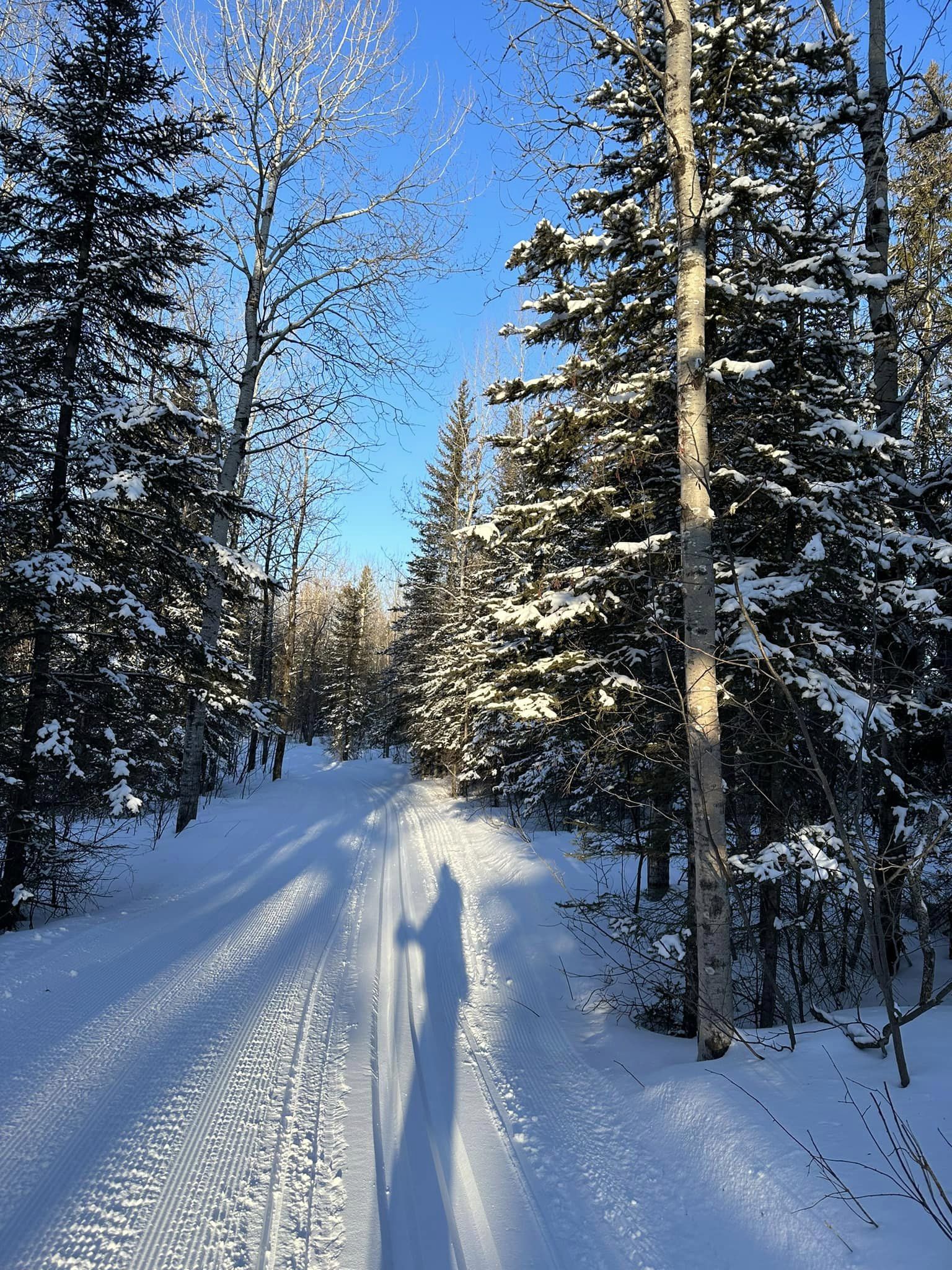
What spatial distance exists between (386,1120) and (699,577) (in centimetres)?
400

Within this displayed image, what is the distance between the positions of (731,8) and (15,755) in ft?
35.8

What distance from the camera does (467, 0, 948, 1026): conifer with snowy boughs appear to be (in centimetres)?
482

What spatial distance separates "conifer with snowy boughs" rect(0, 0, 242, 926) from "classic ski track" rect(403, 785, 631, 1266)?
390 cm

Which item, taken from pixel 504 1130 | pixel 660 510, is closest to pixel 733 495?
pixel 660 510

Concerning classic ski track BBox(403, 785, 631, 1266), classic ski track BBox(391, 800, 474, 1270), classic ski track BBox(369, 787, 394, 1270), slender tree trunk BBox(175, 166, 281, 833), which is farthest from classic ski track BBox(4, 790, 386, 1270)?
slender tree trunk BBox(175, 166, 281, 833)

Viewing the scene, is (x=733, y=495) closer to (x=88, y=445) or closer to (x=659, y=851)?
(x=659, y=851)

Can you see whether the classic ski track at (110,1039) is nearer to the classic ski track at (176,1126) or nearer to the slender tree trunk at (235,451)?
the classic ski track at (176,1126)

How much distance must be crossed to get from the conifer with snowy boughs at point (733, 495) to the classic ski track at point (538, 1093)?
3.23 ft

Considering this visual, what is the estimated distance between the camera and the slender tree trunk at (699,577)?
418cm

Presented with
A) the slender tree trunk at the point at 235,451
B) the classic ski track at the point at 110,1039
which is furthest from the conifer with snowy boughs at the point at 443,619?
the classic ski track at the point at 110,1039

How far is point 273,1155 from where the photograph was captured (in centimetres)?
303

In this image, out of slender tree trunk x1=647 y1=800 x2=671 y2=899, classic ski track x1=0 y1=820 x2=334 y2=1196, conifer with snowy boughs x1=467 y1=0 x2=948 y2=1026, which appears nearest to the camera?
classic ski track x1=0 y1=820 x2=334 y2=1196

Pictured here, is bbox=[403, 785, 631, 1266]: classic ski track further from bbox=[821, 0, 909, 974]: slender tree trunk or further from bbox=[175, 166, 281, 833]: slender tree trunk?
bbox=[175, 166, 281, 833]: slender tree trunk

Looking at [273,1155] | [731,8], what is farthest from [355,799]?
[731,8]
